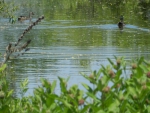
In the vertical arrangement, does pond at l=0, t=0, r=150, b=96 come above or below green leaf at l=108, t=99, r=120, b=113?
below

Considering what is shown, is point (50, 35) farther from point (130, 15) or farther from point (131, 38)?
point (130, 15)

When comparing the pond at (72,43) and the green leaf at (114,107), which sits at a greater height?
the green leaf at (114,107)

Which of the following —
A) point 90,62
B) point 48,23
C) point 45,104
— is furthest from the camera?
point 48,23

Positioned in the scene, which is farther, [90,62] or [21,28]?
[21,28]

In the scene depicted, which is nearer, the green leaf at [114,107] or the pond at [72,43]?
the green leaf at [114,107]

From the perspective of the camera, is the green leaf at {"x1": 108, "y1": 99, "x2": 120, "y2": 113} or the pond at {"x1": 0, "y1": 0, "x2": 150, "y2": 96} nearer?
the green leaf at {"x1": 108, "y1": 99, "x2": 120, "y2": 113}

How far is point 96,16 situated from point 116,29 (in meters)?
6.80

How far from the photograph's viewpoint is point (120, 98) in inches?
138

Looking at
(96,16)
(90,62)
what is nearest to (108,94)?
(90,62)

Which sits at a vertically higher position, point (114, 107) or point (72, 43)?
point (114, 107)

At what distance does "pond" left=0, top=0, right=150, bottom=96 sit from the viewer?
1653cm

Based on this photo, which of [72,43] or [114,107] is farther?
[72,43]

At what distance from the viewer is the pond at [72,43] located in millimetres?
16531

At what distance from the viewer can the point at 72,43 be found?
23125 mm
